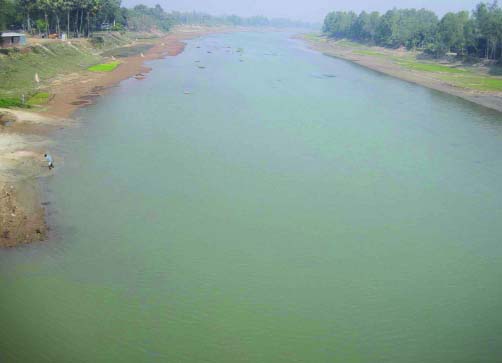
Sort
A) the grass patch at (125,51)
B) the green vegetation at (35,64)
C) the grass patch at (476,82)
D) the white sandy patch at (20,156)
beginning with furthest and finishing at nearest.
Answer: the grass patch at (125,51) < the grass patch at (476,82) < the green vegetation at (35,64) < the white sandy patch at (20,156)

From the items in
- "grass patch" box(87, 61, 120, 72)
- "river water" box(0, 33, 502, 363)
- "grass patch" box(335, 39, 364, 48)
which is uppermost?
"grass patch" box(335, 39, 364, 48)

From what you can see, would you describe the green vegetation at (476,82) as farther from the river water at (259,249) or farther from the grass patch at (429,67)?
the river water at (259,249)

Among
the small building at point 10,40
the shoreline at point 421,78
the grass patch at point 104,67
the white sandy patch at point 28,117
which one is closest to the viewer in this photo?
the white sandy patch at point 28,117

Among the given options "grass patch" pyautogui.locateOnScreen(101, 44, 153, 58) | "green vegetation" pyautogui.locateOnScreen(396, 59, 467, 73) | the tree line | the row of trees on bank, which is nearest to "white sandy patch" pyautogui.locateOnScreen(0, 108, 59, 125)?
the tree line

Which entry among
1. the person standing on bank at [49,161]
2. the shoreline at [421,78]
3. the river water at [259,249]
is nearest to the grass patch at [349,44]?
the shoreline at [421,78]

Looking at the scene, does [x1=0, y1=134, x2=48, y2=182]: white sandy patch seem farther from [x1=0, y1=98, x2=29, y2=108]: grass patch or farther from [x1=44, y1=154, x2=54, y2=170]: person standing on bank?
[x1=0, y1=98, x2=29, y2=108]: grass patch

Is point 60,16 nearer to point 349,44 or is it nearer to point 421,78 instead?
point 421,78
